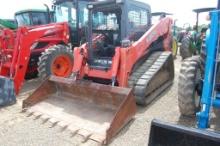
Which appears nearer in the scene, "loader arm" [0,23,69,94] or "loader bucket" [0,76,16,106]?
"loader bucket" [0,76,16,106]

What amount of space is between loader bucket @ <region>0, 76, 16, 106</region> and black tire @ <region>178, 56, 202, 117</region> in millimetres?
3437

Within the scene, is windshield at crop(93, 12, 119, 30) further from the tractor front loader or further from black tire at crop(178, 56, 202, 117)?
black tire at crop(178, 56, 202, 117)

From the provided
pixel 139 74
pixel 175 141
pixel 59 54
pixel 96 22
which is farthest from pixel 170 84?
pixel 175 141

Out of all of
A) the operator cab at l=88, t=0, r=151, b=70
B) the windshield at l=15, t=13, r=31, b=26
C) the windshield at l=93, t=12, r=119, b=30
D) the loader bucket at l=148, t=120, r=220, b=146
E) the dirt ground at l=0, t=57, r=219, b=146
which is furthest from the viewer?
the windshield at l=15, t=13, r=31, b=26

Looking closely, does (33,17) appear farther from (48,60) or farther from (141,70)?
(141,70)

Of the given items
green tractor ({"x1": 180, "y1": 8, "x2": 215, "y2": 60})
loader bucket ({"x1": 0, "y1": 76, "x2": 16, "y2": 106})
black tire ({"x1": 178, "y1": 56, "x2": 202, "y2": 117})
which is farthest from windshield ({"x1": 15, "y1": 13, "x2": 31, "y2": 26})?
black tire ({"x1": 178, "y1": 56, "x2": 202, "y2": 117})

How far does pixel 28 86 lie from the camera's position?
7590mm

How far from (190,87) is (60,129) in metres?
2.08

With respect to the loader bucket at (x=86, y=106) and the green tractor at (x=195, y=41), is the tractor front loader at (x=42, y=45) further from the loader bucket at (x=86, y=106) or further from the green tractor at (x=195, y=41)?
the green tractor at (x=195, y=41)

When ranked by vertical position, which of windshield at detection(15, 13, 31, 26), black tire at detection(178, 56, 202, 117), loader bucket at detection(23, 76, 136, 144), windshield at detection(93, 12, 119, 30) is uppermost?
windshield at detection(15, 13, 31, 26)

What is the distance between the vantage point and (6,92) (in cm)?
570

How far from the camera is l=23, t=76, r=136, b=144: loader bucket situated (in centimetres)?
412

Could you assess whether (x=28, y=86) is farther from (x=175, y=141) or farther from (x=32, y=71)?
(x=175, y=141)

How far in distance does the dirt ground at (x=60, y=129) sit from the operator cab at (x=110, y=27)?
4.40 feet
